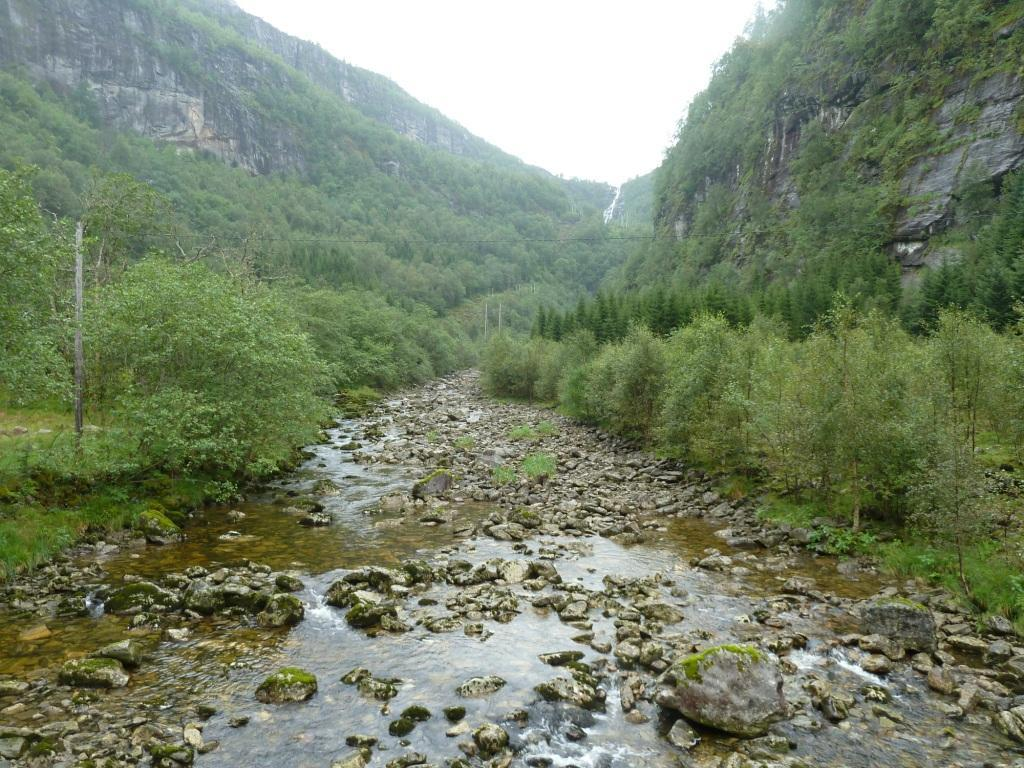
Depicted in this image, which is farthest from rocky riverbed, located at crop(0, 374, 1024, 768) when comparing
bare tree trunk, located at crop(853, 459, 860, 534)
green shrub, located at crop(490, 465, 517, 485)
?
green shrub, located at crop(490, 465, 517, 485)

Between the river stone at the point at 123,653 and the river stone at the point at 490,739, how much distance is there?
7797mm

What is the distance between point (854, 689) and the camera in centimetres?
1267

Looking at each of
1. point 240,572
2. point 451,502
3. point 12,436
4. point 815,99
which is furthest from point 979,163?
point 12,436

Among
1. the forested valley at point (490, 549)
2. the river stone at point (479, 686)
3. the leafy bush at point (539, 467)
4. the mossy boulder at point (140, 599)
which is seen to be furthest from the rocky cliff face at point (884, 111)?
the mossy boulder at point (140, 599)

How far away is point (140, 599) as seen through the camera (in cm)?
1575

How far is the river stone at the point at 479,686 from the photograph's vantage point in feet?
40.9

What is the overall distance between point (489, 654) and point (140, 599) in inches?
384

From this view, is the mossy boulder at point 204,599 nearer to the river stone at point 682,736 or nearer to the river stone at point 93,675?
the river stone at point 93,675

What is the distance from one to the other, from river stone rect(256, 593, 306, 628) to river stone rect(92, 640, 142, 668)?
9.82 ft

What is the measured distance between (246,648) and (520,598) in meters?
7.71

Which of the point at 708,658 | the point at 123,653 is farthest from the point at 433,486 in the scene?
the point at 708,658

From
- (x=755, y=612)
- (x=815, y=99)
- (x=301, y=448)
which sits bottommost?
(x=301, y=448)

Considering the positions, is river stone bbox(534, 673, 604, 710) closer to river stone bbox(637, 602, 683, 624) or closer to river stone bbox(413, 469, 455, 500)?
river stone bbox(637, 602, 683, 624)

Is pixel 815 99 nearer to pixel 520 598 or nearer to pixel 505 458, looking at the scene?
pixel 505 458
